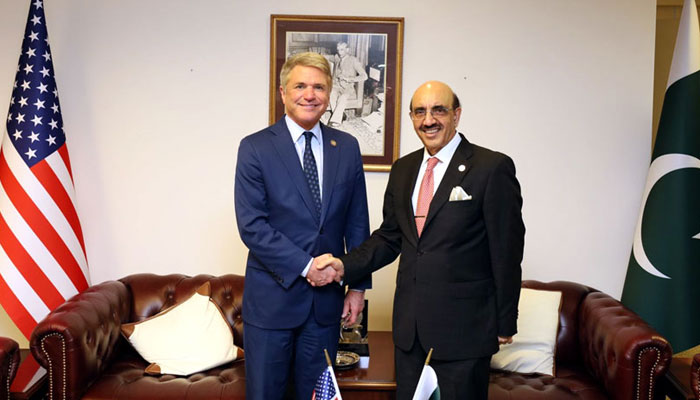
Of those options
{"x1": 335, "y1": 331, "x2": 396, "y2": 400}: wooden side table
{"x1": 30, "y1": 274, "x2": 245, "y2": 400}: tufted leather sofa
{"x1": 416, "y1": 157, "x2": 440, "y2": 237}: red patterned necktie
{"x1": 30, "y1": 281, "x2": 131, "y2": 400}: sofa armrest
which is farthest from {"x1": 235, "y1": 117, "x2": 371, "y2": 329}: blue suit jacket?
{"x1": 30, "y1": 281, "x2": 131, "y2": 400}: sofa armrest

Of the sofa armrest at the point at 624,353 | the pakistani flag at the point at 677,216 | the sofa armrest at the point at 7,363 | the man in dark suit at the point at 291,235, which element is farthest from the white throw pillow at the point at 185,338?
the pakistani flag at the point at 677,216

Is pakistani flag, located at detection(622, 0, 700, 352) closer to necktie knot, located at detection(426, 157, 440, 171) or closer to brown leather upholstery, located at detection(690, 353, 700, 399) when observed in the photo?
brown leather upholstery, located at detection(690, 353, 700, 399)

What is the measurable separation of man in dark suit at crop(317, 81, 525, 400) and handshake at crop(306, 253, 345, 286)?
0.04ft

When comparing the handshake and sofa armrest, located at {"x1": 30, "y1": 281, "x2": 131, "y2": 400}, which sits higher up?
the handshake

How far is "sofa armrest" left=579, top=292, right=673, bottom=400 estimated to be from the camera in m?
2.77

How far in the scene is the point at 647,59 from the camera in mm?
3744

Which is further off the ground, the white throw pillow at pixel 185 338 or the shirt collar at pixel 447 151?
the shirt collar at pixel 447 151

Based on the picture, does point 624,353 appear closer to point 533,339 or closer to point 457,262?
point 533,339

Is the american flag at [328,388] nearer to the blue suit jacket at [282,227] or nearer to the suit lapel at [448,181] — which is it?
the blue suit jacket at [282,227]

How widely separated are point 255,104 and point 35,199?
127cm

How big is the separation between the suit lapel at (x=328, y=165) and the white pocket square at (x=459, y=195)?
0.48 metres

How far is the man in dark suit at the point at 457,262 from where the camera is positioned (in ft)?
7.70

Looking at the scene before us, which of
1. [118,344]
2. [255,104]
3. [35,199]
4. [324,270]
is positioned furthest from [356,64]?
[118,344]

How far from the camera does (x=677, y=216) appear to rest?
11.4 feet
